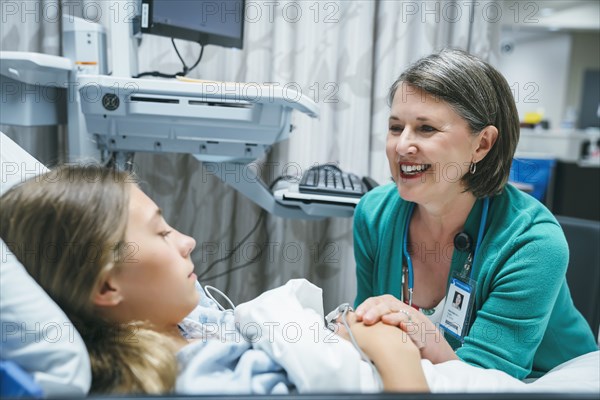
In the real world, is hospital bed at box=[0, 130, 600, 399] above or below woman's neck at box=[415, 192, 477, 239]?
below

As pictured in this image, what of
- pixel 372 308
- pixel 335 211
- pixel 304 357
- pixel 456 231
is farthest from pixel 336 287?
pixel 304 357

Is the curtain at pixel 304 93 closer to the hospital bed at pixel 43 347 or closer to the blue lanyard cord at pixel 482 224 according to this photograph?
the blue lanyard cord at pixel 482 224

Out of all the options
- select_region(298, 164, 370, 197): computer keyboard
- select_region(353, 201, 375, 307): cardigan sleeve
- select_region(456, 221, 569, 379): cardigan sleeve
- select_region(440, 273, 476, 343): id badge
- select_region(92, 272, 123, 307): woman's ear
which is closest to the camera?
select_region(92, 272, 123, 307): woman's ear

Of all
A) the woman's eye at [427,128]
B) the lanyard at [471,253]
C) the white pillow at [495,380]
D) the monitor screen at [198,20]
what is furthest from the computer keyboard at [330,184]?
the white pillow at [495,380]

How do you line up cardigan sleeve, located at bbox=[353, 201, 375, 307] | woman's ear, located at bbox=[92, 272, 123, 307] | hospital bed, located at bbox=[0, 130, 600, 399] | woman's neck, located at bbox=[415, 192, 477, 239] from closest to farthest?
hospital bed, located at bbox=[0, 130, 600, 399] → woman's ear, located at bbox=[92, 272, 123, 307] → woman's neck, located at bbox=[415, 192, 477, 239] → cardigan sleeve, located at bbox=[353, 201, 375, 307]

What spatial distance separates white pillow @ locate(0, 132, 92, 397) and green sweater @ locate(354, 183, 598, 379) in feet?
2.28

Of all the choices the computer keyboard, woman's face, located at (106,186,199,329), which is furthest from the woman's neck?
woman's face, located at (106,186,199,329)

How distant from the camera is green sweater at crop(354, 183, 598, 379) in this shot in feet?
3.22

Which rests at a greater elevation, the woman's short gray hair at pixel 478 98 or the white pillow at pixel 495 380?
the woman's short gray hair at pixel 478 98

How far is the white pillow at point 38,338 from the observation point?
23.4 inches

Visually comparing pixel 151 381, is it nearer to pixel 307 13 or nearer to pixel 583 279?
pixel 583 279

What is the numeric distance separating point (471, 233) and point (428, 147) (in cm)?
22

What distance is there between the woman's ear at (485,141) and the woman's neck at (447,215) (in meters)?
0.09

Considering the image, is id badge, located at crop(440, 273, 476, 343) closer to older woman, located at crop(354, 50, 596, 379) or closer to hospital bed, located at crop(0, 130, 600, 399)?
older woman, located at crop(354, 50, 596, 379)
